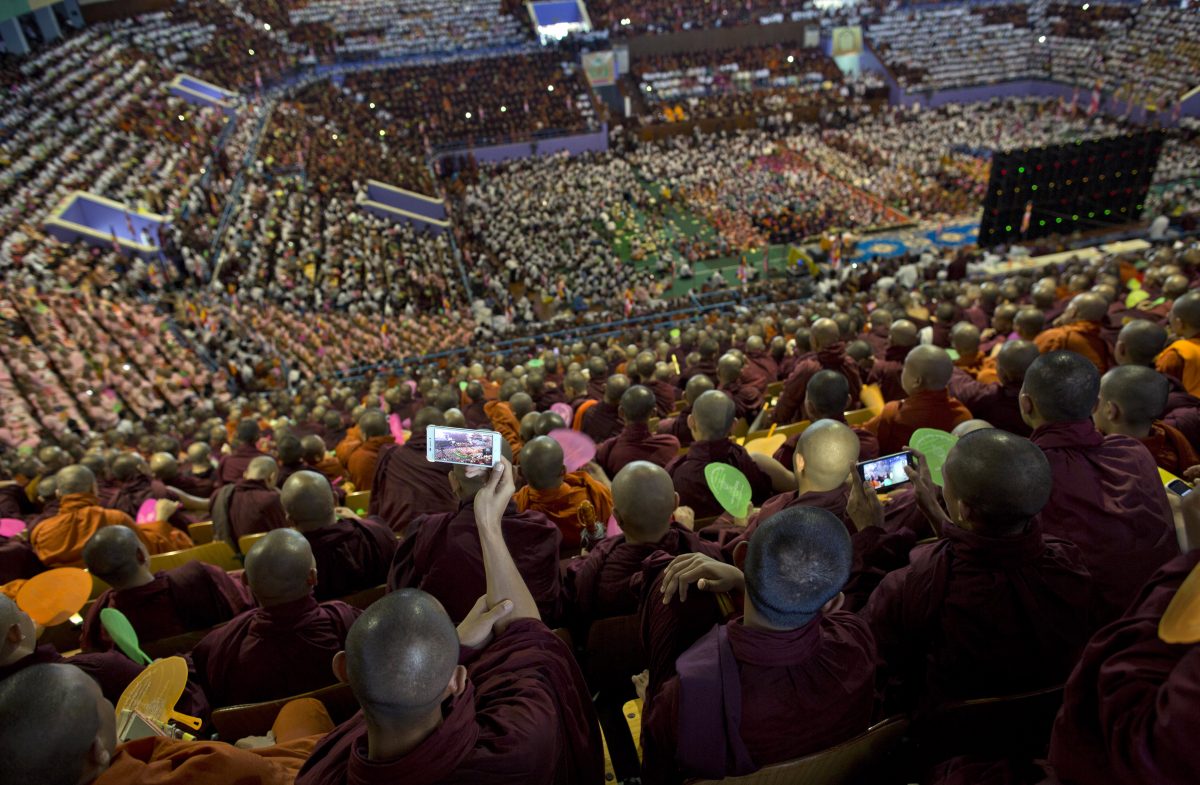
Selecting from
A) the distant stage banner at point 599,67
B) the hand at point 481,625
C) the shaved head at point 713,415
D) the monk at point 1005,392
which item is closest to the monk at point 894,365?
the monk at point 1005,392

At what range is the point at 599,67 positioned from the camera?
34094 millimetres

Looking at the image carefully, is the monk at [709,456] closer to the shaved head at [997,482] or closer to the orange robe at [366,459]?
the shaved head at [997,482]

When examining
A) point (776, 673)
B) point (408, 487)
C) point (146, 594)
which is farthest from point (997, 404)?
point (146, 594)

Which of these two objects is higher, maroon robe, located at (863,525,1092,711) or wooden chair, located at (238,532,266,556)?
maroon robe, located at (863,525,1092,711)

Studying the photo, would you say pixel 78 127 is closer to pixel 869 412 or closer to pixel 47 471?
pixel 47 471

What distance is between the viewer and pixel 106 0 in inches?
1200

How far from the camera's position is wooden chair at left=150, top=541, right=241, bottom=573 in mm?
4867

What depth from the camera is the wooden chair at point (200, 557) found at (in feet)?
16.0

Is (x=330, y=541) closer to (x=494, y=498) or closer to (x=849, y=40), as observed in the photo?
(x=494, y=498)

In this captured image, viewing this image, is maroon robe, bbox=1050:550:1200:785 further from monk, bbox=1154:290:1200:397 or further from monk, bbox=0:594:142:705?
monk, bbox=1154:290:1200:397

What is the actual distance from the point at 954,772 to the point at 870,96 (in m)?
37.1

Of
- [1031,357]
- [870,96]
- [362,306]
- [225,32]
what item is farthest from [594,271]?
[225,32]

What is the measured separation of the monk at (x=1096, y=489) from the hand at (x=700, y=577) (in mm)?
1339

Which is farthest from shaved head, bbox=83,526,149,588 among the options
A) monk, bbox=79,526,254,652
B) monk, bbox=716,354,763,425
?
monk, bbox=716,354,763,425
